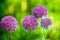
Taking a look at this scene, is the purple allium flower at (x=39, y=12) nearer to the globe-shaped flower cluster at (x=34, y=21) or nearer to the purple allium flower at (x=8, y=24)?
the globe-shaped flower cluster at (x=34, y=21)

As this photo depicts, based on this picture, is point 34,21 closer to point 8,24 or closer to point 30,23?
point 30,23

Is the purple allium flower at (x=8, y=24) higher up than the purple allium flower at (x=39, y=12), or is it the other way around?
the purple allium flower at (x=39, y=12)

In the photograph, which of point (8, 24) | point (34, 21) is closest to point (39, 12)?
point (34, 21)

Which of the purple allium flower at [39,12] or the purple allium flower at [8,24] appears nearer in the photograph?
the purple allium flower at [8,24]

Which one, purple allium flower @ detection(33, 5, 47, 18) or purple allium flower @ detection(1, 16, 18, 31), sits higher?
purple allium flower @ detection(33, 5, 47, 18)

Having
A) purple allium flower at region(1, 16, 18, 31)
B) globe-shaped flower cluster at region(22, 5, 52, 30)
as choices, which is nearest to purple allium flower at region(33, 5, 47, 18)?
globe-shaped flower cluster at region(22, 5, 52, 30)

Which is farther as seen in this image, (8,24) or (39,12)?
(39,12)

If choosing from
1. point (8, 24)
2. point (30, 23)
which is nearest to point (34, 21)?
point (30, 23)

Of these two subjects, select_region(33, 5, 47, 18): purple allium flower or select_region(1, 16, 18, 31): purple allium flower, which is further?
select_region(33, 5, 47, 18): purple allium flower

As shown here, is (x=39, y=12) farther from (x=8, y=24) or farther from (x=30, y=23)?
(x=8, y=24)

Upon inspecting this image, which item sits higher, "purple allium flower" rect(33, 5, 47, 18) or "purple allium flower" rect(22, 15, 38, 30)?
"purple allium flower" rect(33, 5, 47, 18)

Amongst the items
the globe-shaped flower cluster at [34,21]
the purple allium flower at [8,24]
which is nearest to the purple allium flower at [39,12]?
the globe-shaped flower cluster at [34,21]

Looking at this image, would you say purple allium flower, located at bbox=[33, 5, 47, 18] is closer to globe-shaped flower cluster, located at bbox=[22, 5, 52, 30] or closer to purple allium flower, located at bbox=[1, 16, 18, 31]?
globe-shaped flower cluster, located at bbox=[22, 5, 52, 30]

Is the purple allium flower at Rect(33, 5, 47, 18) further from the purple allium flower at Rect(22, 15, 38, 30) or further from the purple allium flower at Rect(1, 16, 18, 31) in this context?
the purple allium flower at Rect(1, 16, 18, 31)
